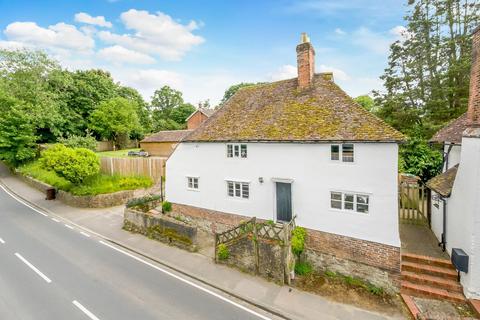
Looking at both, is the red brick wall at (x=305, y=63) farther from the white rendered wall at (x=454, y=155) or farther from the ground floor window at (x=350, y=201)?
the white rendered wall at (x=454, y=155)

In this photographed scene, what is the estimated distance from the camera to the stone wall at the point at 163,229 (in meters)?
13.0

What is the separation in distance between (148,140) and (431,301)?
43.3 m

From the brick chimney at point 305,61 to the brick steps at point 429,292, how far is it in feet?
35.7

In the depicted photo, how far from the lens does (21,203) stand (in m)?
21.3

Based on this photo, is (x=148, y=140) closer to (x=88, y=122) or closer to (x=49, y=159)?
(x=88, y=122)

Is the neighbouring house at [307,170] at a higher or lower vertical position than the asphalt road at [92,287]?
higher

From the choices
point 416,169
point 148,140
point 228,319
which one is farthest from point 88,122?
point 416,169

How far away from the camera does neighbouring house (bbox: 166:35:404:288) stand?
9.84 m

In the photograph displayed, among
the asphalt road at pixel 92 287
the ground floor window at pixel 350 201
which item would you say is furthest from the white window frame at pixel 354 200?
the asphalt road at pixel 92 287

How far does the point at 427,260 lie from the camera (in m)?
9.73

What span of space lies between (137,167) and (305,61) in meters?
18.2

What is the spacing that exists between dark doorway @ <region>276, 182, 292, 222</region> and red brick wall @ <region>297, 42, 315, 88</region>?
6.21 metres

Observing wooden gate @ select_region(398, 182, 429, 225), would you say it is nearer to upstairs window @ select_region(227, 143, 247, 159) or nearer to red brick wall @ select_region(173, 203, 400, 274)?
red brick wall @ select_region(173, 203, 400, 274)

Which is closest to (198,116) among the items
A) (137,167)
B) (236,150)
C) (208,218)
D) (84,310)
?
(137,167)
